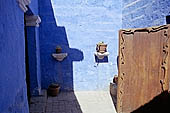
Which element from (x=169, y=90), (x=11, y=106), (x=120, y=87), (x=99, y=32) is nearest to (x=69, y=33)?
(x=99, y=32)

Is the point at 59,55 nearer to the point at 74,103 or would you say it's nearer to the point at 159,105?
the point at 74,103

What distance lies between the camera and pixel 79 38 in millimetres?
5215

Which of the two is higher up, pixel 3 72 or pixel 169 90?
pixel 3 72

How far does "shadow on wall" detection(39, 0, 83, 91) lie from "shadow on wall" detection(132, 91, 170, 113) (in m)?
2.69

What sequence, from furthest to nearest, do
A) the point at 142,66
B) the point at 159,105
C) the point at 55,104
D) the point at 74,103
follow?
the point at 74,103
the point at 55,104
the point at 142,66
the point at 159,105

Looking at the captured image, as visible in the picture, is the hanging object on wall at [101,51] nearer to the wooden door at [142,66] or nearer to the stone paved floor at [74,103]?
the stone paved floor at [74,103]

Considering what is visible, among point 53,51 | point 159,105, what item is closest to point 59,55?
point 53,51

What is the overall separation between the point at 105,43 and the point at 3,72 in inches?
158

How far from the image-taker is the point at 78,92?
535 cm

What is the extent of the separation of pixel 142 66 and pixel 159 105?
0.71m

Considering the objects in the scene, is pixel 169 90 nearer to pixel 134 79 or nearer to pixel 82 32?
pixel 134 79

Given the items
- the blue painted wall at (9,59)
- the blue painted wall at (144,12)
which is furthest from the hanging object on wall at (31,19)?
the blue painted wall at (144,12)

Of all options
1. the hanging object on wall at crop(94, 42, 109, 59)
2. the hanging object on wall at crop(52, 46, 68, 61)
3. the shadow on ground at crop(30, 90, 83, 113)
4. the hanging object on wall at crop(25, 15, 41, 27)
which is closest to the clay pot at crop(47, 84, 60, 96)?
the shadow on ground at crop(30, 90, 83, 113)

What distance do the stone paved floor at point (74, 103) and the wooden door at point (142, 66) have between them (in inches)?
31.1
